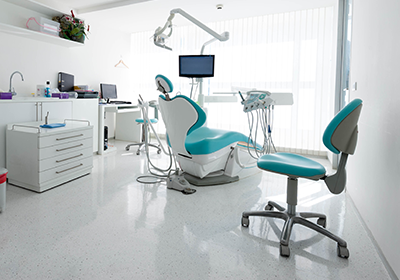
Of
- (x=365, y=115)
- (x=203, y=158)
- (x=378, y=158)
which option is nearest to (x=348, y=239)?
(x=378, y=158)

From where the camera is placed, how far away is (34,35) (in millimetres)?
3578

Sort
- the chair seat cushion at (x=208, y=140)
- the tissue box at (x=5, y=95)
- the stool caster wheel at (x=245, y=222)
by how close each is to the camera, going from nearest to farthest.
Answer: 1. the stool caster wheel at (x=245, y=222)
2. the chair seat cushion at (x=208, y=140)
3. the tissue box at (x=5, y=95)

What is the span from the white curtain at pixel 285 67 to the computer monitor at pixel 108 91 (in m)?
1.73

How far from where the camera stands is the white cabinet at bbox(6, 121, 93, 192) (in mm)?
2482

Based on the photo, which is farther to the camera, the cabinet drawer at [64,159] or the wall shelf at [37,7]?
the wall shelf at [37,7]

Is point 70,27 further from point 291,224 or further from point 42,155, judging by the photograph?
point 291,224

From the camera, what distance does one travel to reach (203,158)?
2662mm

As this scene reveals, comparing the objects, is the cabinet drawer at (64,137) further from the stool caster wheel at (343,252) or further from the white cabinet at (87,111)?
the stool caster wheel at (343,252)

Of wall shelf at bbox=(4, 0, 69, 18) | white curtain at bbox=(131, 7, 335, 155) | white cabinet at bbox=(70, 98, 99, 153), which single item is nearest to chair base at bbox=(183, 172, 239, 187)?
white cabinet at bbox=(70, 98, 99, 153)

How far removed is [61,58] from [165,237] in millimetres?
3753

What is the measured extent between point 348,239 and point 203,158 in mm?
1382

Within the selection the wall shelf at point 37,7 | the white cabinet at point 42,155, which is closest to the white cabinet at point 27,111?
the white cabinet at point 42,155

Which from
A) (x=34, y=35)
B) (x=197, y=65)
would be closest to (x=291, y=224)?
(x=197, y=65)

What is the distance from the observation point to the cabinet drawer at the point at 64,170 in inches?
99.2
